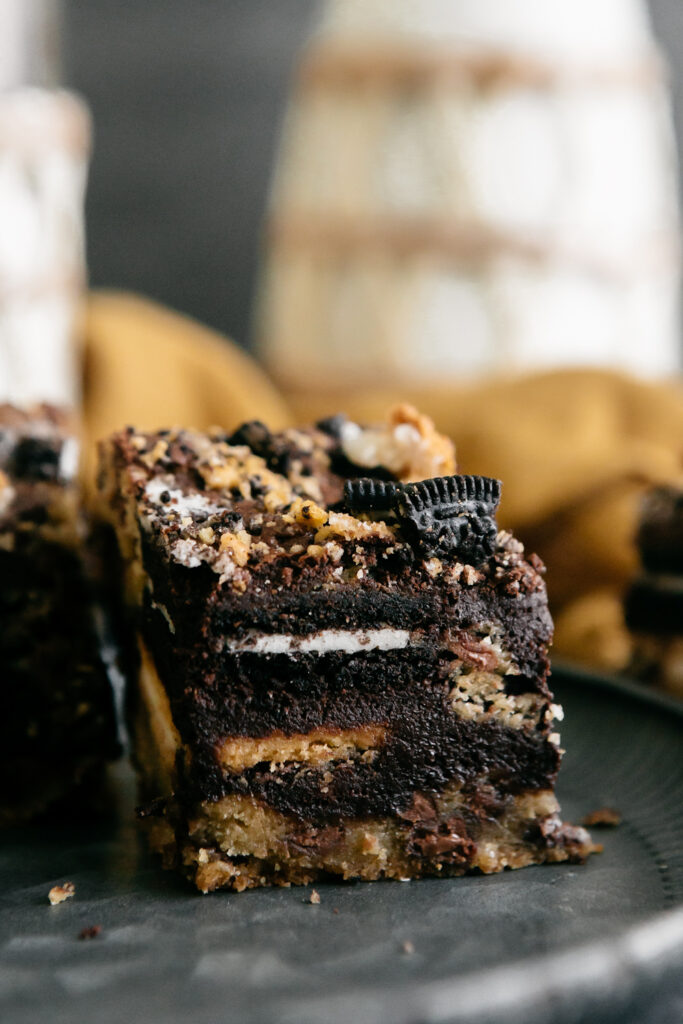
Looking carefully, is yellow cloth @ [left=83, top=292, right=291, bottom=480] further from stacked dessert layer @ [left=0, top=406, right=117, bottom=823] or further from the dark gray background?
stacked dessert layer @ [left=0, top=406, right=117, bottom=823]

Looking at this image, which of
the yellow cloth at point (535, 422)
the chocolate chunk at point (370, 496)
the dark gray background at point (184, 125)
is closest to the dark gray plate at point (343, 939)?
the chocolate chunk at point (370, 496)

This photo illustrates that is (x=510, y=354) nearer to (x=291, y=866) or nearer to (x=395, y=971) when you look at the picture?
(x=291, y=866)

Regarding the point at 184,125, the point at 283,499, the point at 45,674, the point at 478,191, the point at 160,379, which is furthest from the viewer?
the point at 184,125

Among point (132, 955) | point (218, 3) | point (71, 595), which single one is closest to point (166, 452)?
point (71, 595)

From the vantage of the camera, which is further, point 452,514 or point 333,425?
point 333,425

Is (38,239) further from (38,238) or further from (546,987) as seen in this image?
(546,987)

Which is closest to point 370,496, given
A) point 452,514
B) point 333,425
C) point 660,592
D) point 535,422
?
point 452,514

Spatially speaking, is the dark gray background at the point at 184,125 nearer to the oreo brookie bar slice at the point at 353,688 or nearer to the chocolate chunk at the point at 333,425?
the chocolate chunk at the point at 333,425
